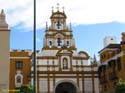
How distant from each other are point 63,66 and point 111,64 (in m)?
9.66

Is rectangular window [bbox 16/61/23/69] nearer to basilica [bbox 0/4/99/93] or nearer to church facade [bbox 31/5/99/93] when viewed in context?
basilica [bbox 0/4/99/93]

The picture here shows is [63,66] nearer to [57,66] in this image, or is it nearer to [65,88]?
[57,66]

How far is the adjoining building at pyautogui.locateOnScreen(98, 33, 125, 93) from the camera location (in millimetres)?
51531

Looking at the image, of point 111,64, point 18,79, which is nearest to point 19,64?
point 18,79

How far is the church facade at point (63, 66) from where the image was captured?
202ft

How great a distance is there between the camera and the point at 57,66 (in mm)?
62344

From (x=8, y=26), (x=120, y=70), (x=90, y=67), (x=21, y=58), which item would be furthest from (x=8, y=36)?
(x=90, y=67)

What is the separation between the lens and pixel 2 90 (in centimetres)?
2680

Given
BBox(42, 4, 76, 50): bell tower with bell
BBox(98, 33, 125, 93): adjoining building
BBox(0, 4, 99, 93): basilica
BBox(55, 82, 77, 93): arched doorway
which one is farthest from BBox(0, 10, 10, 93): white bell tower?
BBox(55, 82, 77, 93): arched doorway

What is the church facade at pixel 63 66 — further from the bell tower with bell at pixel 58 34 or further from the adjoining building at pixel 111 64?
the adjoining building at pixel 111 64

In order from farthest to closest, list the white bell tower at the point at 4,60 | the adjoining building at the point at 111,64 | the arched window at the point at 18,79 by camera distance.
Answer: the arched window at the point at 18,79 → the adjoining building at the point at 111,64 → the white bell tower at the point at 4,60

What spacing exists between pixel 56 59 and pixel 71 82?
187 inches

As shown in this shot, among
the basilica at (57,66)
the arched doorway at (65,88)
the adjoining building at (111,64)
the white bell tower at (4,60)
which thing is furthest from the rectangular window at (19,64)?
the white bell tower at (4,60)

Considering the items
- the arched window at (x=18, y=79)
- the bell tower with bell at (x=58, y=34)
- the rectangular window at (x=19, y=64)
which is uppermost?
the bell tower with bell at (x=58, y=34)
